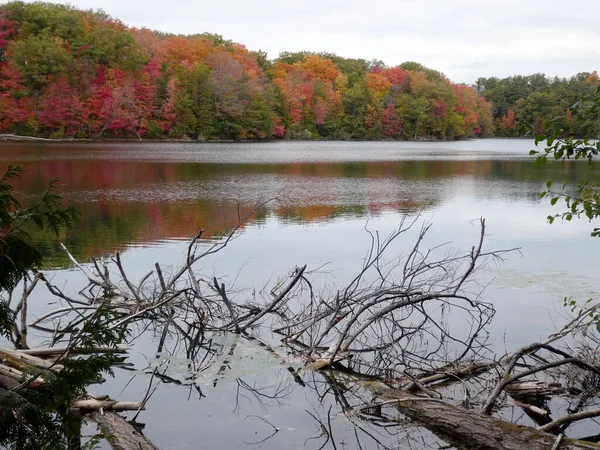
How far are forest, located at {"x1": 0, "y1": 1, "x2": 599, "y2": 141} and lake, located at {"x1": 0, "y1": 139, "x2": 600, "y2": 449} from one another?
23417 mm

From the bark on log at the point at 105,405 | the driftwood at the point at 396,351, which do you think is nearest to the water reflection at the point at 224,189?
the driftwood at the point at 396,351

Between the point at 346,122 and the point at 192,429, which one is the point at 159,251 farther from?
the point at 346,122

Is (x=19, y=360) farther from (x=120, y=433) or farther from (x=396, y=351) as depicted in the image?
(x=396, y=351)

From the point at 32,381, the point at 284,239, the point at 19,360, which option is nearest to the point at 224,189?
the point at 284,239

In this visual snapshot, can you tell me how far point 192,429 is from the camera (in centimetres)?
522

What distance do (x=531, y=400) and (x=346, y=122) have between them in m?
80.8

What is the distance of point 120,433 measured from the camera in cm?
459

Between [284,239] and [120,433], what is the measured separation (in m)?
9.22

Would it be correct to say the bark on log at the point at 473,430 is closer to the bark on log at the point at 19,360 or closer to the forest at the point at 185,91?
the bark on log at the point at 19,360

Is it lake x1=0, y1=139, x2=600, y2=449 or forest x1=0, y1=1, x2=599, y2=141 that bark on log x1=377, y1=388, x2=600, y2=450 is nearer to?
lake x1=0, y1=139, x2=600, y2=449

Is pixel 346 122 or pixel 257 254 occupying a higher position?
pixel 346 122

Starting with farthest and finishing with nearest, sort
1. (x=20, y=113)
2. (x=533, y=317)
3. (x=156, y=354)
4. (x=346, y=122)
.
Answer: (x=346, y=122)
(x=20, y=113)
(x=533, y=317)
(x=156, y=354)

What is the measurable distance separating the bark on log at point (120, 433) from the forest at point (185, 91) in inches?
1672

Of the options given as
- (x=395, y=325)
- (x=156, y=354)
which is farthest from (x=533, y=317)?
(x=156, y=354)
